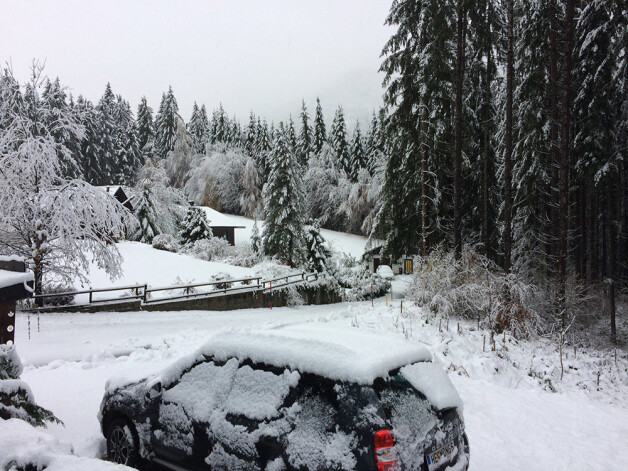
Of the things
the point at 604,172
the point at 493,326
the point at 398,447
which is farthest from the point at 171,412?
the point at 604,172

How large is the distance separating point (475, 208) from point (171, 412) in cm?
2440

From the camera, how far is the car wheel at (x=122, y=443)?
4590 millimetres

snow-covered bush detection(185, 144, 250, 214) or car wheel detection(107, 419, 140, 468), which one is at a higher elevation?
snow-covered bush detection(185, 144, 250, 214)

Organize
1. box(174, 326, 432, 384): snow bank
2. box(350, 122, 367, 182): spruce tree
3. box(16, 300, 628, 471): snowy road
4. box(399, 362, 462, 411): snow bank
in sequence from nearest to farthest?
box(174, 326, 432, 384): snow bank → box(399, 362, 462, 411): snow bank → box(16, 300, 628, 471): snowy road → box(350, 122, 367, 182): spruce tree

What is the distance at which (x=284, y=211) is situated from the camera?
3547 centimetres

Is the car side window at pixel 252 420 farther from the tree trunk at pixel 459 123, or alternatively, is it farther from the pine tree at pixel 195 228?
the pine tree at pixel 195 228

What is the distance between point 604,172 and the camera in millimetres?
19156

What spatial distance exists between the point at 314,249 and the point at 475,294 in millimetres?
23834

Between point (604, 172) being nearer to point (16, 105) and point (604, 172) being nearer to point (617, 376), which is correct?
point (617, 376)

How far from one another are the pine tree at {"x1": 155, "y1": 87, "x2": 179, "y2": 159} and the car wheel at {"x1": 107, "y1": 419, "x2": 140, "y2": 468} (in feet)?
219

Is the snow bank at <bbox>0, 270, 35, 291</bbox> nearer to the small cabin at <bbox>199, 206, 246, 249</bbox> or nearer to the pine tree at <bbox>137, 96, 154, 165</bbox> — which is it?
the small cabin at <bbox>199, 206, 246, 249</bbox>

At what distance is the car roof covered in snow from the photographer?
3500mm

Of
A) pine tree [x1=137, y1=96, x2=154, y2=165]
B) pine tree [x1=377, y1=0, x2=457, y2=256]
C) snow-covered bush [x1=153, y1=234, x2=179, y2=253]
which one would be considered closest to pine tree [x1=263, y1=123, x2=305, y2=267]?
snow-covered bush [x1=153, y1=234, x2=179, y2=253]

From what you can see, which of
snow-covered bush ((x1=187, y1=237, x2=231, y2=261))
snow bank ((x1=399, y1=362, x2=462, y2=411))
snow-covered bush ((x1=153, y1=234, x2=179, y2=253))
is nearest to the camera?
snow bank ((x1=399, y1=362, x2=462, y2=411))
